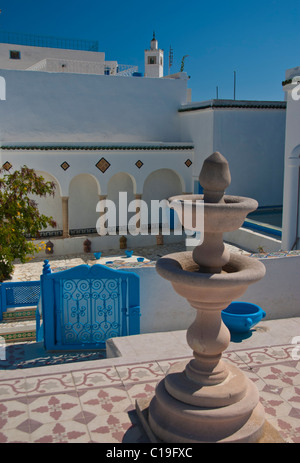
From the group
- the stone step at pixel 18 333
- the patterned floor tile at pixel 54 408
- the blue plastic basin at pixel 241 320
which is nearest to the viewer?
the patterned floor tile at pixel 54 408

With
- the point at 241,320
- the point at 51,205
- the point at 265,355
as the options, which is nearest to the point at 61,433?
the point at 265,355

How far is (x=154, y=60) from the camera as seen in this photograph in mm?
23609

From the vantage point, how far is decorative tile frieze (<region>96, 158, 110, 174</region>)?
587 inches

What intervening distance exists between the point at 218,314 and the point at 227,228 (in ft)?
2.34

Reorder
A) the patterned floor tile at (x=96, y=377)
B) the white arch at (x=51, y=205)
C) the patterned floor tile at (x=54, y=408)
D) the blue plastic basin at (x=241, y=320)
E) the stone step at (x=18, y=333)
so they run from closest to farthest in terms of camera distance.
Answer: the patterned floor tile at (x=54, y=408), the patterned floor tile at (x=96, y=377), the blue plastic basin at (x=241, y=320), the stone step at (x=18, y=333), the white arch at (x=51, y=205)

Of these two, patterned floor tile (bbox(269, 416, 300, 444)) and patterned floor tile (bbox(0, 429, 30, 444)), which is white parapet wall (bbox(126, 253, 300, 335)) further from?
patterned floor tile (bbox(0, 429, 30, 444))

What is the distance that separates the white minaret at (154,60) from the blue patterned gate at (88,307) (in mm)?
19173

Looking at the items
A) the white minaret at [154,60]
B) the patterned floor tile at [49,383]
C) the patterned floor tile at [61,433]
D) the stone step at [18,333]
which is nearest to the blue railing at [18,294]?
the stone step at [18,333]

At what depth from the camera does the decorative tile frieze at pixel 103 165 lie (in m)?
14.9

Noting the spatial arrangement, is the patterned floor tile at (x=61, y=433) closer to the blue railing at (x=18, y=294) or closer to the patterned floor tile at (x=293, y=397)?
the patterned floor tile at (x=293, y=397)

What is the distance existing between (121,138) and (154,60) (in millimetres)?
8619

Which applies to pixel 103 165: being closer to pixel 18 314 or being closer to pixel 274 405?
pixel 18 314

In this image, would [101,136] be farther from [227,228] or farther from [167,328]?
[227,228]

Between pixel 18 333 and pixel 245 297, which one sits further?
pixel 18 333
